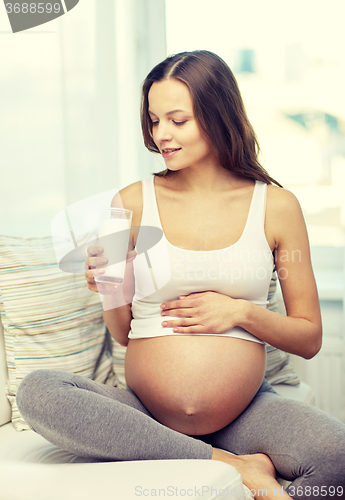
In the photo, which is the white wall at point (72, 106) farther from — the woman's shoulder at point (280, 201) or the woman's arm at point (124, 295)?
the woman's shoulder at point (280, 201)

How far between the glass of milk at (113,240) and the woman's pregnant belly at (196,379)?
23cm

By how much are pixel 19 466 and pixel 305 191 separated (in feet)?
4.87

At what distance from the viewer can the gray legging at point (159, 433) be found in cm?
83

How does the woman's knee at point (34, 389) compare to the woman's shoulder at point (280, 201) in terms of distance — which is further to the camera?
the woman's shoulder at point (280, 201)

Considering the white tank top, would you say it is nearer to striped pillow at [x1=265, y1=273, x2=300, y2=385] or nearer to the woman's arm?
the woman's arm

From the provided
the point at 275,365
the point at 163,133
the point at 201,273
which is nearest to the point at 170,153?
the point at 163,133

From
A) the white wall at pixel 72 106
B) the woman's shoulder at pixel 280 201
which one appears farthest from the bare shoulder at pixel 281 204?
the white wall at pixel 72 106

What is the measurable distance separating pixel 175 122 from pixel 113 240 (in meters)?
0.35

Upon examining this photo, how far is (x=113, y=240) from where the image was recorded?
3.01ft

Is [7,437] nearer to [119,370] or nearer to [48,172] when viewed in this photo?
[119,370]

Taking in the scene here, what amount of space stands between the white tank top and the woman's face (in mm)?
179

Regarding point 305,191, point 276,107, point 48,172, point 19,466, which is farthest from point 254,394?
point 276,107

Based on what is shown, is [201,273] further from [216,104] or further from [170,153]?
[216,104]

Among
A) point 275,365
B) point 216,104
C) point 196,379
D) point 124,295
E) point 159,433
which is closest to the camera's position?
point 159,433
